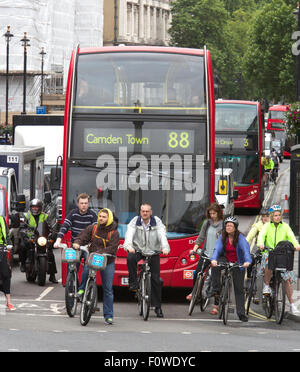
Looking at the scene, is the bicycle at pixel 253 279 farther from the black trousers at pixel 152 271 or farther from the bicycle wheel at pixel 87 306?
the bicycle wheel at pixel 87 306

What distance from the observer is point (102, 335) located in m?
11.5

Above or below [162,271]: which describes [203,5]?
above

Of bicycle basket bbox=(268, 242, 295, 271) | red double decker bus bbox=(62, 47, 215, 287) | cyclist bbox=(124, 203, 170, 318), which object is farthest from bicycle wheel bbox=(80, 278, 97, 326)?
red double decker bus bbox=(62, 47, 215, 287)

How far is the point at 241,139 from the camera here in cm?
3259

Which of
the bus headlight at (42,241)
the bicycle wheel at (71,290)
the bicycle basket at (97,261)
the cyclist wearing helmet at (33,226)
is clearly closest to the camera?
the bicycle basket at (97,261)

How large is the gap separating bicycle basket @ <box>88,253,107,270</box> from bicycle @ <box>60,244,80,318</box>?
53 cm

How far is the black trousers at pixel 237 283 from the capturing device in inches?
531

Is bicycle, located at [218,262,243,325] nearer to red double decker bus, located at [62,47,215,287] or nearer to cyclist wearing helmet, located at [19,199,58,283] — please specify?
red double decker bus, located at [62,47,215,287]

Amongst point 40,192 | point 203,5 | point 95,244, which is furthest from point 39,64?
point 95,244

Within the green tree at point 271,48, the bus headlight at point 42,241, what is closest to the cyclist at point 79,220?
the bus headlight at point 42,241

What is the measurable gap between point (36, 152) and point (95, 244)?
11446mm

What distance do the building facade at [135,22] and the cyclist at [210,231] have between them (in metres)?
84.3

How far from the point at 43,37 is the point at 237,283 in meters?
58.4
